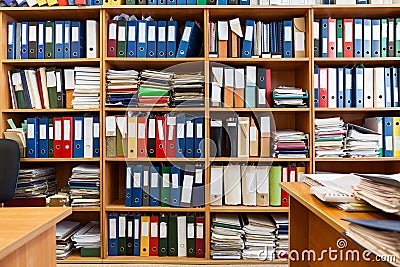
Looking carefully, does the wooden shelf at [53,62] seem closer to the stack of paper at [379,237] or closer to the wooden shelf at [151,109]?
the wooden shelf at [151,109]

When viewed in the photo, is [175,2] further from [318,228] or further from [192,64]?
[318,228]

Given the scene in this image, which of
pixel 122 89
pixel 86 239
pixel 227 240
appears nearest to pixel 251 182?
pixel 227 240

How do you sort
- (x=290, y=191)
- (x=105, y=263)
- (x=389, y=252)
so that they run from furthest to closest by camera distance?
(x=105, y=263)
(x=290, y=191)
(x=389, y=252)

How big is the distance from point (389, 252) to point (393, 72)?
2.66m

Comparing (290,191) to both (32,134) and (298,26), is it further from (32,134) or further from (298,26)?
(32,134)

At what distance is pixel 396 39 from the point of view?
3111 mm

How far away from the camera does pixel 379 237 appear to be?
2.70 ft

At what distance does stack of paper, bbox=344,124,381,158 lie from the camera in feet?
10.1

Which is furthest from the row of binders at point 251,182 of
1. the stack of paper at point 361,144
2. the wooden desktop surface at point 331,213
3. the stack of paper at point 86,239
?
the wooden desktop surface at point 331,213

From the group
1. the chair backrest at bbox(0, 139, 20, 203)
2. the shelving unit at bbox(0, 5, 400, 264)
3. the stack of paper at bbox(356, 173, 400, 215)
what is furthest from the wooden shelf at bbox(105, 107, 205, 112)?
the stack of paper at bbox(356, 173, 400, 215)

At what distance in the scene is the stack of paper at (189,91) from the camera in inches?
122

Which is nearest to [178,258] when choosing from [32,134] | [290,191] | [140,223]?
[140,223]

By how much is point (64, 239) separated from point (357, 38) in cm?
259

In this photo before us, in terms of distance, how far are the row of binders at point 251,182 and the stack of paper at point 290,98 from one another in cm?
46
